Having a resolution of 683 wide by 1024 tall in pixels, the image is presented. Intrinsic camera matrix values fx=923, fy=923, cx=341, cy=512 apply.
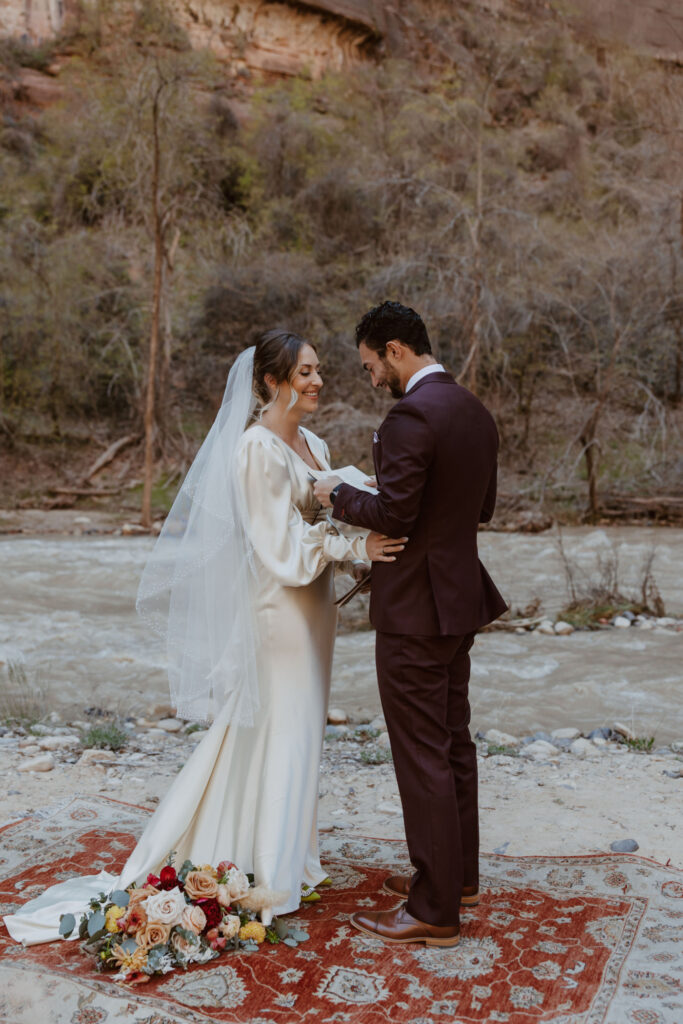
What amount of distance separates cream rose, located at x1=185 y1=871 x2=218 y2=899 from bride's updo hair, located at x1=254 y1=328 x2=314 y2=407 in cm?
166

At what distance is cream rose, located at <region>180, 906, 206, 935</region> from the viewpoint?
9.68 ft

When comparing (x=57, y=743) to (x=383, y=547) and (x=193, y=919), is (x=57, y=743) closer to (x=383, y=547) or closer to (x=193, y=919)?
(x=193, y=919)

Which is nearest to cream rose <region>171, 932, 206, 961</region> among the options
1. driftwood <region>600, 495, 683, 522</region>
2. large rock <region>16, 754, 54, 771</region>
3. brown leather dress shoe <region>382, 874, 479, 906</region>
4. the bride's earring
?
brown leather dress shoe <region>382, 874, 479, 906</region>

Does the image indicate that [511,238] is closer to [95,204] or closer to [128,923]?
[95,204]

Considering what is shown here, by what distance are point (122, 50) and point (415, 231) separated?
41.8ft

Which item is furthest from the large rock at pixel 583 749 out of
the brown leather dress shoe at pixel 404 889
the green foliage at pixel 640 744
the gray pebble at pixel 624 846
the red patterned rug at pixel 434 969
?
the brown leather dress shoe at pixel 404 889

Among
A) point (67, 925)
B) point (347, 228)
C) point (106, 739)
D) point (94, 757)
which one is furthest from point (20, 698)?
point (347, 228)

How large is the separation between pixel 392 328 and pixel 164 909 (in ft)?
6.55

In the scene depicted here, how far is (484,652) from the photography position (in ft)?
27.8

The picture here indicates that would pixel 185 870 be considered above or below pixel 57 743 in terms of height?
above

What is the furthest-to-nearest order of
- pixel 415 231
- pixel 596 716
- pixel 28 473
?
pixel 415 231
pixel 28 473
pixel 596 716

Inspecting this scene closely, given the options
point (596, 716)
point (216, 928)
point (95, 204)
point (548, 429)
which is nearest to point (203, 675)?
point (216, 928)

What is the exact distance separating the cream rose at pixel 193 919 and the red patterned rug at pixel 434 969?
121mm

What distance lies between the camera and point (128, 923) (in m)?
2.94
